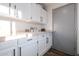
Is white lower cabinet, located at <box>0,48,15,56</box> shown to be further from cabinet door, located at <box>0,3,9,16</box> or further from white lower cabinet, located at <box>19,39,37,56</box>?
cabinet door, located at <box>0,3,9,16</box>

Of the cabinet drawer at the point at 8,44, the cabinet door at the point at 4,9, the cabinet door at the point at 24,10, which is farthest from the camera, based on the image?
the cabinet door at the point at 24,10

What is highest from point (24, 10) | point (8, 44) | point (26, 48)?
point (24, 10)

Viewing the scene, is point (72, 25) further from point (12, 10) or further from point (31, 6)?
point (12, 10)

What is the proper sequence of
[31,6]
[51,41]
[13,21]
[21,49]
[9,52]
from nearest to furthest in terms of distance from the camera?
[9,52]
[21,49]
[13,21]
[31,6]
[51,41]

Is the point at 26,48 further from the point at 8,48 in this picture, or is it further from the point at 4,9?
the point at 4,9

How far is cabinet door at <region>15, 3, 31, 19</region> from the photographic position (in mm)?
1770

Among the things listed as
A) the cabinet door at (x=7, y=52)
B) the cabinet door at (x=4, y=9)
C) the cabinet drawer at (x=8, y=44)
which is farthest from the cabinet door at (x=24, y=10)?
the cabinet door at (x=7, y=52)

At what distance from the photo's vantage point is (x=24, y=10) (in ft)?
6.46

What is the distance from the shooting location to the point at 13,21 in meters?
1.98

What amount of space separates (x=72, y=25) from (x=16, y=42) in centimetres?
180

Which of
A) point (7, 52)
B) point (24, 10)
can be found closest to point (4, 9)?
point (24, 10)

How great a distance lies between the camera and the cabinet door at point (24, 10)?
69.7 inches

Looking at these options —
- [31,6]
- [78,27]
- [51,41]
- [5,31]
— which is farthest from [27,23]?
[78,27]

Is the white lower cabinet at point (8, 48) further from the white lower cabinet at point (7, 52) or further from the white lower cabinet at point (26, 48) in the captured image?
the white lower cabinet at point (26, 48)
